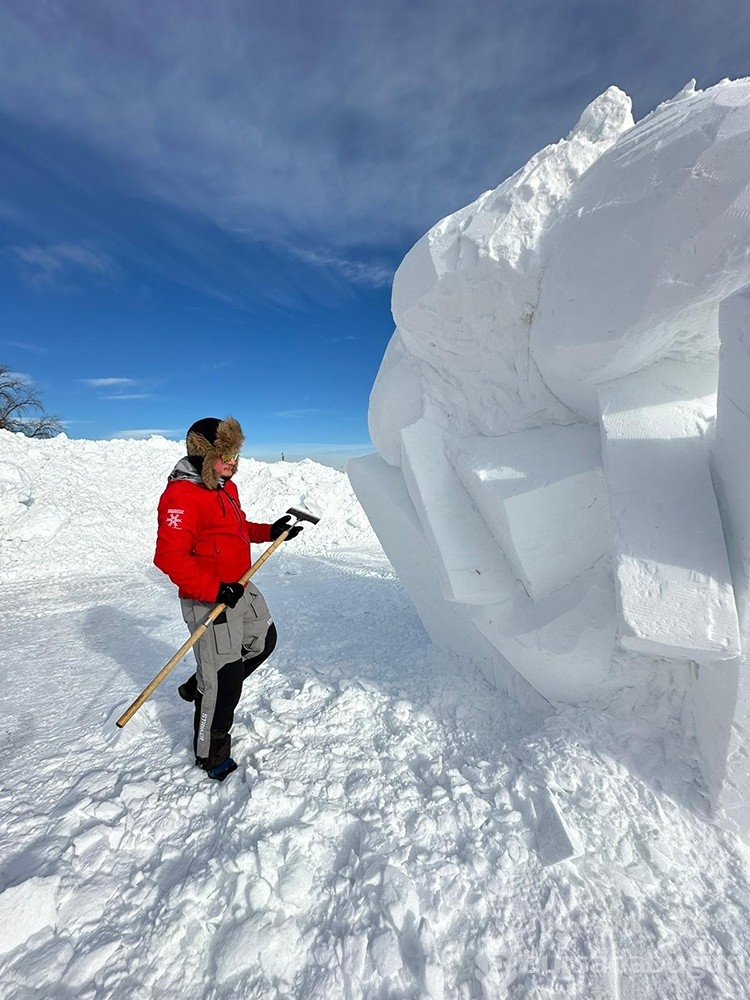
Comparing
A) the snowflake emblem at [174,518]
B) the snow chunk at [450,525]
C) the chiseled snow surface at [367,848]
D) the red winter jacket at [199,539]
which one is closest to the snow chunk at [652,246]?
the snow chunk at [450,525]

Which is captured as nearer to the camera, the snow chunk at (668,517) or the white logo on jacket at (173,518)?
the snow chunk at (668,517)

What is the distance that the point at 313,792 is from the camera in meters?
2.42

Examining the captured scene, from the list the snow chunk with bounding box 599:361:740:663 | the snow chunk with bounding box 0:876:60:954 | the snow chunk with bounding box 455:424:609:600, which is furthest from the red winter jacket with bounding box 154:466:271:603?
the snow chunk with bounding box 599:361:740:663

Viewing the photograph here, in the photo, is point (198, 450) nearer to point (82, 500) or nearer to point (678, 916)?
point (678, 916)

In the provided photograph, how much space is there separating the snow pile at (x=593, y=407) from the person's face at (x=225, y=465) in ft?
4.50

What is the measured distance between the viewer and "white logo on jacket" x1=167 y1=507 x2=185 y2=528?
98.3 inches

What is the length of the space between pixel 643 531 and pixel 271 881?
2329mm

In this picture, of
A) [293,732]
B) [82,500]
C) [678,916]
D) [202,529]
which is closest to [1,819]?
[293,732]

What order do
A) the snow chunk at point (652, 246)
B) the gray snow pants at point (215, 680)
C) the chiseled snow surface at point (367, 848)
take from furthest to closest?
the gray snow pants at point (215, 680), the snow chunk at point (652, 246), the chiseled snow surface at point (367, 848)

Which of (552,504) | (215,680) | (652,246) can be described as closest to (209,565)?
(215,680)

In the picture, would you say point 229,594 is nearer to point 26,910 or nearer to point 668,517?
point 26,910

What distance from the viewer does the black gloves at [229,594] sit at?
102 inches

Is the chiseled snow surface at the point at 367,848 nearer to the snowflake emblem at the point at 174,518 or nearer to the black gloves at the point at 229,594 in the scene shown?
the black gloves at the point at 229,594

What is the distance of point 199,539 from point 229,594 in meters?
0.39
